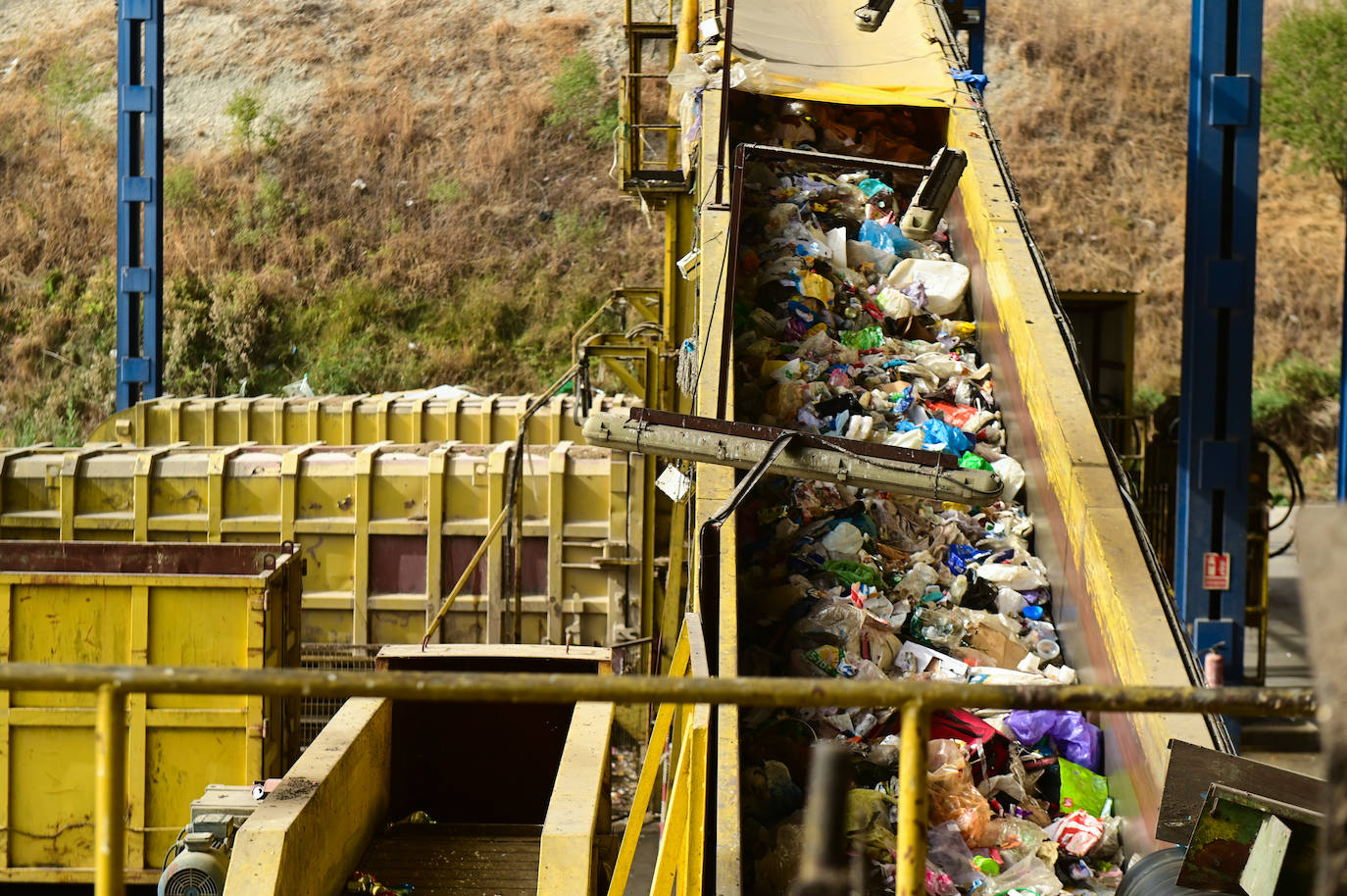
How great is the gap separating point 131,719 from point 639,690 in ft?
14.5

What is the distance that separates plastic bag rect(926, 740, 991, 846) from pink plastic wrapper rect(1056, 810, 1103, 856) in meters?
0.25

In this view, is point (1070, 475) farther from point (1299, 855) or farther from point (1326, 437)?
point (1326, 437)

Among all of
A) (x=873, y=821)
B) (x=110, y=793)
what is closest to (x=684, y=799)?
(x=873, y=821)

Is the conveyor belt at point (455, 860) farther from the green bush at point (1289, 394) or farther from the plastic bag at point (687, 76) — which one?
the green bush at point (1289, 394)

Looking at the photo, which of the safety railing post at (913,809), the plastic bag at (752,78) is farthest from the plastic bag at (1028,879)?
the plastic bag at (752,78)

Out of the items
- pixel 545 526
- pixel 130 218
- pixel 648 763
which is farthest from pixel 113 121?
pixel 648 763

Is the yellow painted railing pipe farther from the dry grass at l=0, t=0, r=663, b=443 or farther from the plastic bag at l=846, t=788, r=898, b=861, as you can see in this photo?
the dry grass at l=0, t=0, r=663, b=443

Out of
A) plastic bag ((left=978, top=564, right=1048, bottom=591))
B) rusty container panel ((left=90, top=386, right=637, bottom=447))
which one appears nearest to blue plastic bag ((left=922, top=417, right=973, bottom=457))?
plastic bag ((left=978, top=564, right=1048, bottom=591))

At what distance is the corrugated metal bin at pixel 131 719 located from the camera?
18.1 ft

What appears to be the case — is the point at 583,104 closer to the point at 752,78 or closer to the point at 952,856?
the point at 752,78

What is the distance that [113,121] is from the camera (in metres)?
28.5

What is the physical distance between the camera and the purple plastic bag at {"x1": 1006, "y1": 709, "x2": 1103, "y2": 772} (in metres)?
4.51

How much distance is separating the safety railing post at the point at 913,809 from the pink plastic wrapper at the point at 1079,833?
2381 mm

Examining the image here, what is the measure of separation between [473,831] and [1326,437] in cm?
1997
